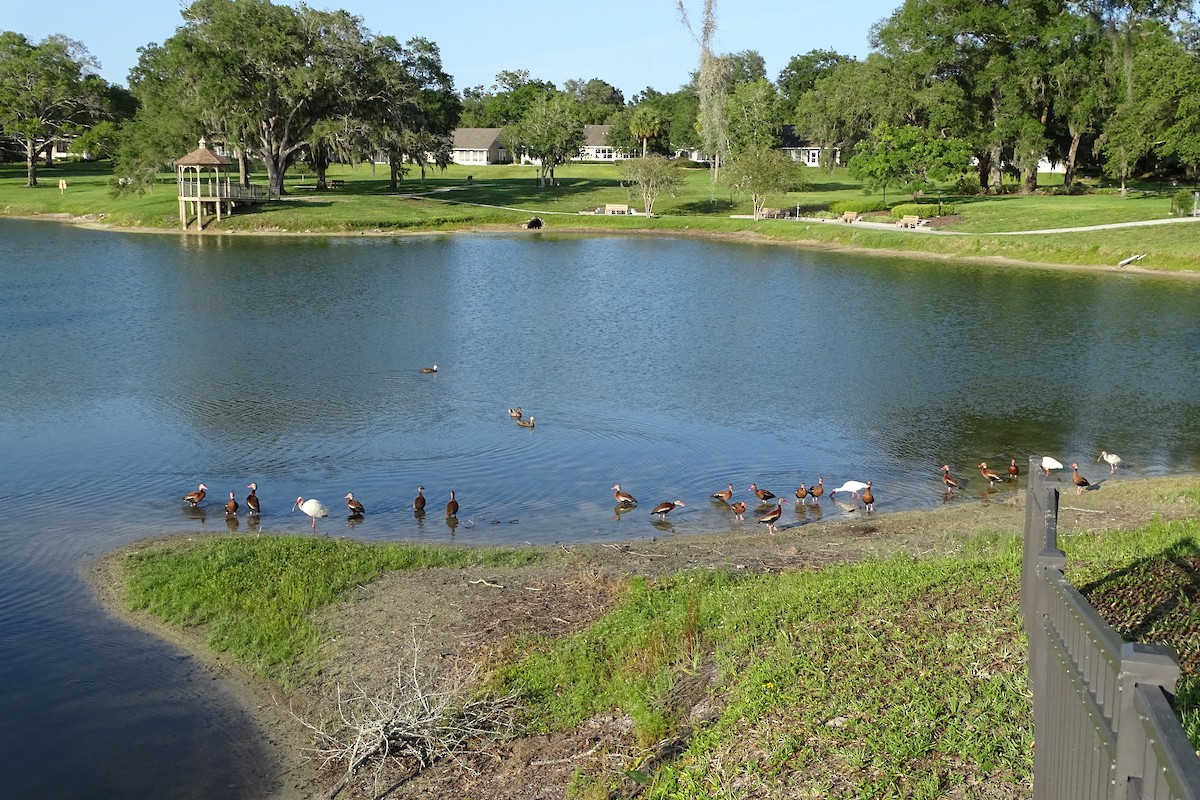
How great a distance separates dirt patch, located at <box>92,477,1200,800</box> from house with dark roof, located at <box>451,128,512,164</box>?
126013mm

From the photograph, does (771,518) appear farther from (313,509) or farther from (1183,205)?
(1183,205)

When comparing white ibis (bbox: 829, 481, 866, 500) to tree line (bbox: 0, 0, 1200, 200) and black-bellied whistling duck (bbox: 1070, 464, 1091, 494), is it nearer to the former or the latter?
black-bellied whistling duck (bbox: 1070, 464, 1091, 494)

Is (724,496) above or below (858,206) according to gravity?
below

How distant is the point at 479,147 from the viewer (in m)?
140

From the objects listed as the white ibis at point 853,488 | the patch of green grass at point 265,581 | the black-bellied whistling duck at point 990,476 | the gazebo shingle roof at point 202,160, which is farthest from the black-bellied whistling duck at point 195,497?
the gazebo shingle roof at point 202,160

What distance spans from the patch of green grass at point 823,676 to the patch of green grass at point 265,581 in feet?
10.3

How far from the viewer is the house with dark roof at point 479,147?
140 metres

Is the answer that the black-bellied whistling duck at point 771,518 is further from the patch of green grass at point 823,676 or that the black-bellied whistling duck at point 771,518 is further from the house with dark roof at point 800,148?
the house with dark roof at point 800,148

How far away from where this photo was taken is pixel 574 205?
86812 mm

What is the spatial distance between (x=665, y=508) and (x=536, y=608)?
5.73m

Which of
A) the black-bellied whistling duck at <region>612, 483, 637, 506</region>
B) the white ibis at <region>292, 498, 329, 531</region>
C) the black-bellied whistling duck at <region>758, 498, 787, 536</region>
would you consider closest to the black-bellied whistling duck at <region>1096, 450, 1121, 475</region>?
the black-bellied whistling duck at <region>758, 498, 787, 536</region>

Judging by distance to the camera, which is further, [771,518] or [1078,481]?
[1078,481]

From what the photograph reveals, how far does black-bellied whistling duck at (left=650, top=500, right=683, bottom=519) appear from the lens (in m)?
19.6

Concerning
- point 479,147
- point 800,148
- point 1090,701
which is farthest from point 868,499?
point 479,147
